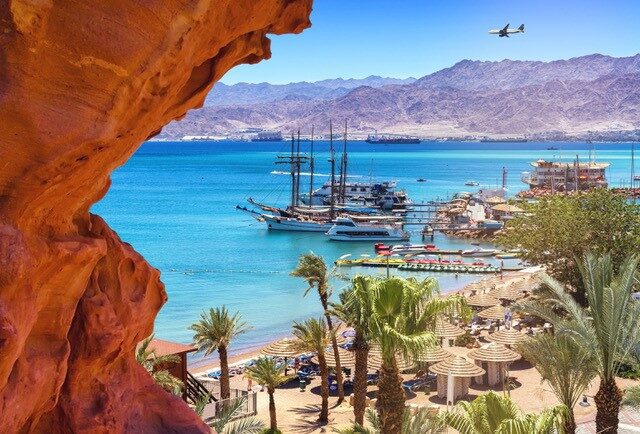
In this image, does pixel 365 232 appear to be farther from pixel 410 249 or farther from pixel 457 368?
pixel 457 368

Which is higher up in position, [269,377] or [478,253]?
[269,377]

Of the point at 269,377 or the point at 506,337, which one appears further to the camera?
the point at 506,337

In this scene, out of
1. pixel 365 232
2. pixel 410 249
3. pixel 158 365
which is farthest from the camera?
pixel 365 232

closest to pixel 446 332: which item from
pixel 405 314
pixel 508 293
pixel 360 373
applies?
pixel 508 293

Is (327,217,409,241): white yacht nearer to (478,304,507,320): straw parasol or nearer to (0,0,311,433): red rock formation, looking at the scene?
(478,304,507,320): straw parasol

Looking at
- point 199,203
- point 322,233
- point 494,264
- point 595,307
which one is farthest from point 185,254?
point 595,307

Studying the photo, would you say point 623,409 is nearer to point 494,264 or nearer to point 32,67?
point 32,67
